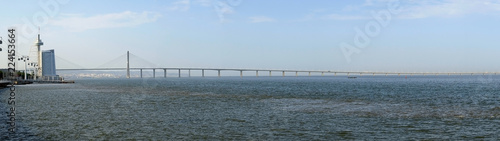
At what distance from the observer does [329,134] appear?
19094 millimetres

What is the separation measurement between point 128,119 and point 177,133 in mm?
7127

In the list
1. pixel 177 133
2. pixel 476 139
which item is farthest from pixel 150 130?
pixel 476 139

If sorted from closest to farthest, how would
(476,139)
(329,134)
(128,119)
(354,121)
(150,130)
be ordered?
(476,139) → (329,134) → (150,130) → (354,121) → (128,119)

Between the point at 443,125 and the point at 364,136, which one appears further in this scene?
the point at 443,125

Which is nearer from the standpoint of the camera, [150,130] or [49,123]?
[150,130]

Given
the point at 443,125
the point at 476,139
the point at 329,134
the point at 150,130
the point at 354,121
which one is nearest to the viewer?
the point at 476,139

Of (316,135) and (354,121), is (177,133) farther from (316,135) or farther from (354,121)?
(354,121)

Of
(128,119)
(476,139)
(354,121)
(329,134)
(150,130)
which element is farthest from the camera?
(128,119)

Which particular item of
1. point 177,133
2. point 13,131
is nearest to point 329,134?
point 177,133

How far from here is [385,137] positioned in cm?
1828

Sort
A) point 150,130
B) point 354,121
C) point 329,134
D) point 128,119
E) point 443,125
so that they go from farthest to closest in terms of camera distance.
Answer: point 128,119 < point 354,121 < point 443,125 < point 150,130 < point 329,134

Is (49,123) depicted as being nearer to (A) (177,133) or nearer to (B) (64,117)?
(B) (64,117)

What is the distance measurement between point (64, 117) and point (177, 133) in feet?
34.4

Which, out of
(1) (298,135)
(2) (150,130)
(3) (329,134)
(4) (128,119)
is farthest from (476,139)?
(4) (128,119)
